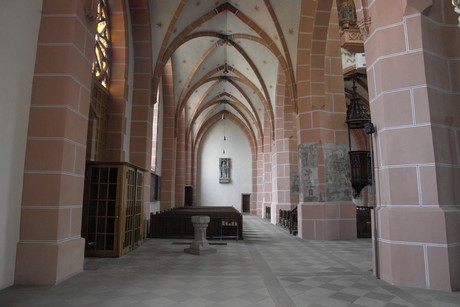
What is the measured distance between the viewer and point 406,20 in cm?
467

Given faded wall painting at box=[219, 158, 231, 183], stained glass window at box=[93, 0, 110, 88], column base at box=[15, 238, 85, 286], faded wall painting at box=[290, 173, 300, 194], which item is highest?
stained glass window at box=[93, 0, 110, 88]

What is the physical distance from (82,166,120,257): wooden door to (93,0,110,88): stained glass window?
2.58m

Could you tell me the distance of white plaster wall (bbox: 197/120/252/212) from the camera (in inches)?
1017

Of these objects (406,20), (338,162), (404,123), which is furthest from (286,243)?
(406,20)

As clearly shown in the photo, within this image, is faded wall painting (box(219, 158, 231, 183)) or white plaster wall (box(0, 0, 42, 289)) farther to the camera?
faded wall painting (box(219, 158, 231, 183))

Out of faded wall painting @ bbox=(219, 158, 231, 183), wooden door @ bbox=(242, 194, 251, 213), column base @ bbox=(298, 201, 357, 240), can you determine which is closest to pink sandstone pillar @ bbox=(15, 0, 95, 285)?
column base @ bbox=(298, 201, 357, 240)

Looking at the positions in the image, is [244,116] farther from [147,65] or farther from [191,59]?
[147,65]

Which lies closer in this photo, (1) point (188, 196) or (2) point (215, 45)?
(2) point (215, 45)

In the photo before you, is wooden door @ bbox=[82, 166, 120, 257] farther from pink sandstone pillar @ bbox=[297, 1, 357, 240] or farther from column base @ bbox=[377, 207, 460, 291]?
pink sandstone pillar @ bbox=[297, 1, 357, 240]

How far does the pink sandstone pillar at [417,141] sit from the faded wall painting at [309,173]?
4.60 meters

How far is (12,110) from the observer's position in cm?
421

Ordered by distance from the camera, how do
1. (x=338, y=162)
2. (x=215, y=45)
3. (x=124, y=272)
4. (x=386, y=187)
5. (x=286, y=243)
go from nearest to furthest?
(x=386, y=187) < (x=124, y=272) < (x=286, y=243) < (x=338, y=162) < (x=215, y=45)

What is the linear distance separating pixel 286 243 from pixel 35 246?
616 centimetres

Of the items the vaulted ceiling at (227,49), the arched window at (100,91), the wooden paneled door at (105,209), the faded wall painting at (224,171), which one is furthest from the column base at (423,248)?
the faded wall painting at (224,171)
